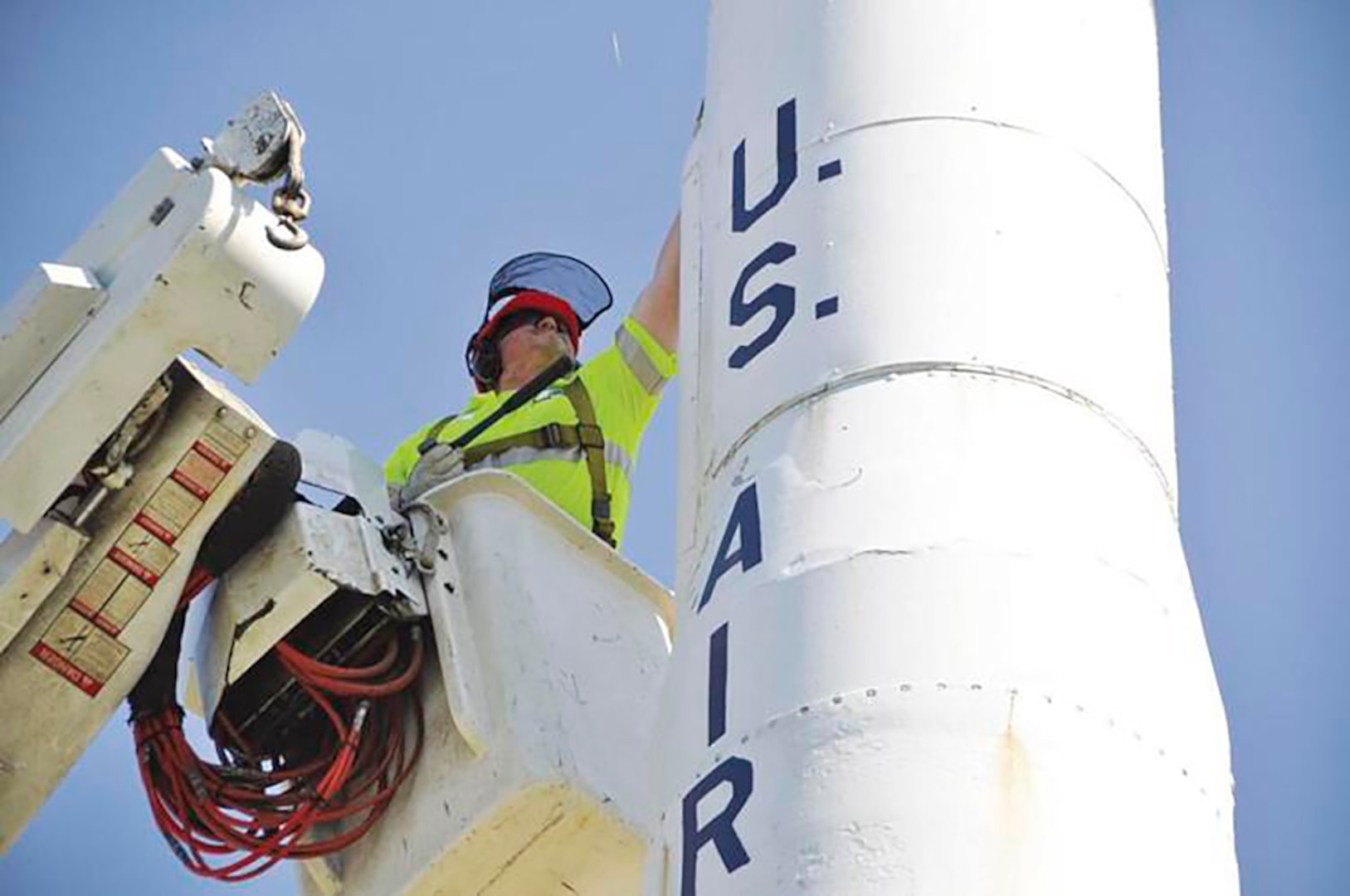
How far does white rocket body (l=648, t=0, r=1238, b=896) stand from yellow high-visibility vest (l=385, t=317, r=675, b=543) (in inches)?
61.2

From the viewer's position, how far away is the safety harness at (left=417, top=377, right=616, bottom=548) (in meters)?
11.3

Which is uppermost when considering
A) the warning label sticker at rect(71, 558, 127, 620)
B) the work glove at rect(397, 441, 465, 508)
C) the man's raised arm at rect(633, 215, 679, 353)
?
the man's raised arm at rect(633, 215, 679, 353)

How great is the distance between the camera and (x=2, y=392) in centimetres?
982

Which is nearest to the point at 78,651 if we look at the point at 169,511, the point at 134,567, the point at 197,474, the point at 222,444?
the point at 134,567

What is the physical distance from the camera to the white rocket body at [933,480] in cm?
736

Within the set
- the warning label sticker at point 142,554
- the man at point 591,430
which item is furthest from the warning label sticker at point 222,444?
the man at point 591,430

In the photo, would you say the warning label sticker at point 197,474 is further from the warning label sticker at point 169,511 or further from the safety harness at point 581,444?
the safety harness at point 581,444

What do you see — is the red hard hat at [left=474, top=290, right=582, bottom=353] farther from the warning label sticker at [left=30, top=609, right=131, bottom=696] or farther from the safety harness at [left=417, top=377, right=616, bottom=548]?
the warning label sticker at [left=30, top=609, right=131, bottom=696]

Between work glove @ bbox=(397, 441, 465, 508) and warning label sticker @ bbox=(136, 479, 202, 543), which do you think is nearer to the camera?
warning label sticker @ bbox=(136, 479, 202, 543)

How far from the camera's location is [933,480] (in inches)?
314

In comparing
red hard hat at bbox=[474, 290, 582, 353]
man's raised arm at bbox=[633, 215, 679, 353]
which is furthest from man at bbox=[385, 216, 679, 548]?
red hard hat at bbox=[474, 290, 582, 353]

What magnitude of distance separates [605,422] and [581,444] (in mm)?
115

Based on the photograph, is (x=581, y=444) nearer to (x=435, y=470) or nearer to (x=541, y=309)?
(x=435, y=470)

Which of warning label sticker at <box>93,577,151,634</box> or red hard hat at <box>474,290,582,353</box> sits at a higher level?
red hard hat at <box>474,290,582,353</box>
